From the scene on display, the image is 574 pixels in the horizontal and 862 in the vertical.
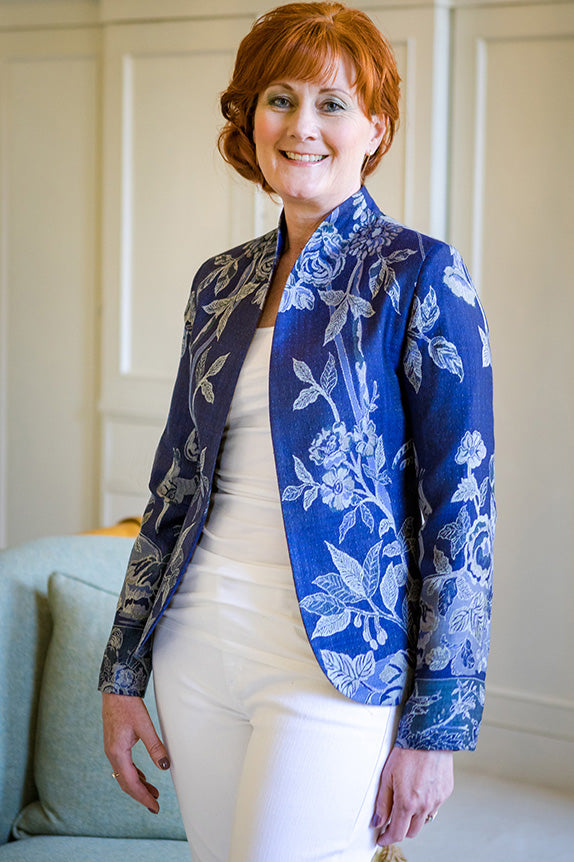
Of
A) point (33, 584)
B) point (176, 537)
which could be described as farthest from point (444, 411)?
point (33, 584)

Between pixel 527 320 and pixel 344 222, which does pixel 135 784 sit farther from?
pixel 527 320

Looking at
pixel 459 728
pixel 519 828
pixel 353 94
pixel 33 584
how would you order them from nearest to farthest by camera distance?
pixel 459 728 < pixel 353 94 < pixel 33 584 < pixel 519 828

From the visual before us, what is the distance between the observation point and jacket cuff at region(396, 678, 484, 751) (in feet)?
3.28

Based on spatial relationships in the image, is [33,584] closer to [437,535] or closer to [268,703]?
[268,703]

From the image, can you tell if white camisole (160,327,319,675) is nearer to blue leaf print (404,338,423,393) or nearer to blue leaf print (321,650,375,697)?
A: blue leaf print (321,650,375,697)

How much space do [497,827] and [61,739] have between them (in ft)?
4.80

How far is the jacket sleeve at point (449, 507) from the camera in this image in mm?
1008

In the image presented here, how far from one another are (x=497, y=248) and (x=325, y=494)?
6.78 ft

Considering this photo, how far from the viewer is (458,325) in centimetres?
103

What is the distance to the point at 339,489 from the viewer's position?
1.05m

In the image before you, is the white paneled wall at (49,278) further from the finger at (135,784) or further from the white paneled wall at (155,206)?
the finger at (135,784)

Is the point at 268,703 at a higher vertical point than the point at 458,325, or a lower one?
lower

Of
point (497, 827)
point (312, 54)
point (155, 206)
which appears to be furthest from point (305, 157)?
point (155, 206)

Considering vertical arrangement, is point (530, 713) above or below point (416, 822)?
below
